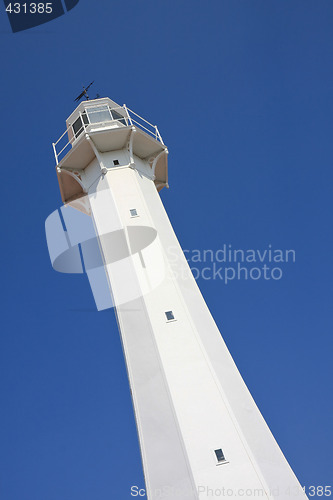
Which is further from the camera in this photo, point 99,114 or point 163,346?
point 99,114

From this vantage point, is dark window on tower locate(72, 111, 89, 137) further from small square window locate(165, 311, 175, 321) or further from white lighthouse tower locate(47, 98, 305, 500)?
small square window locate(165, 311, 175, 321)

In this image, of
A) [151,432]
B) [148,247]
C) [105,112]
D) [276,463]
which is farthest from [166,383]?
[105,112]

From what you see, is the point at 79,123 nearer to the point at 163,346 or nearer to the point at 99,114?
the point at 99,114

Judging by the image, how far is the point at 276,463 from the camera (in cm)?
1273

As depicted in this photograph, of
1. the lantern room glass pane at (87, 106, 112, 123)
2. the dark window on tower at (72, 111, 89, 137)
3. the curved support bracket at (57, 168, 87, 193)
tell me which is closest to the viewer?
the curved support bracket at (57, 168, 87, 193)

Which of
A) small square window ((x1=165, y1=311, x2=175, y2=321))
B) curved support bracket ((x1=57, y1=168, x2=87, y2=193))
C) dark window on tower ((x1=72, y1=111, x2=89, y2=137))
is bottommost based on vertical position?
small square window ((x1=165, y1=311, x2=175, y2=321))

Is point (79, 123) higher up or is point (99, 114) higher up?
point (99, 114)

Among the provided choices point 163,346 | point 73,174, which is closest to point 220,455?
point 163,346

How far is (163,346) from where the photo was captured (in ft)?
49.8

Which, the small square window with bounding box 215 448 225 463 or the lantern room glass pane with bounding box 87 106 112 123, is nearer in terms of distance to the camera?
the small square window with bounding box 215 448 225 463

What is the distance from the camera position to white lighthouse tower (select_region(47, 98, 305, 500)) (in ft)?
41.0

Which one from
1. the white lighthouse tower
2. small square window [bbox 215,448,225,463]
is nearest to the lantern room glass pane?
the white lighthouse tower

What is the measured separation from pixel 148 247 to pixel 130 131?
22.0ft

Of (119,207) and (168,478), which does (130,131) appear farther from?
(168,478)
